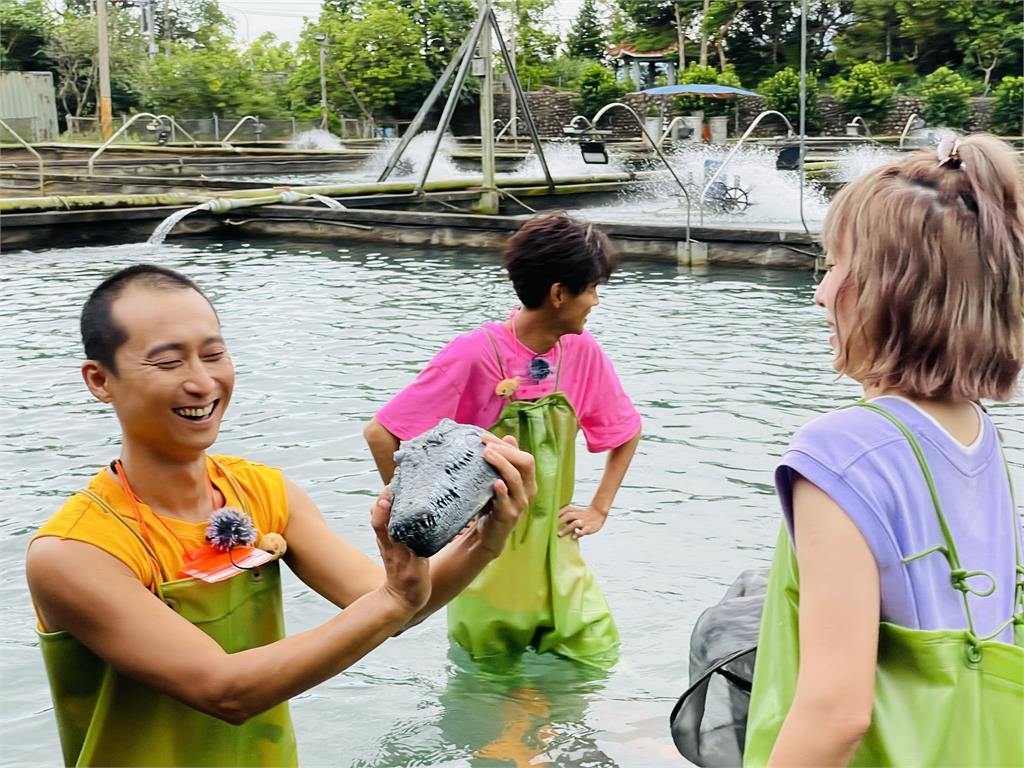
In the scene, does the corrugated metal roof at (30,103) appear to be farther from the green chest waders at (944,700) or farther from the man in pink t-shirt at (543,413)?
the green chest waders at (944,700)

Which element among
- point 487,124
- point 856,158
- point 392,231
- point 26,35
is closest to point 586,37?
point 26,35

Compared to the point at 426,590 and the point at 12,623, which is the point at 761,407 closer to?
the point at 12,623

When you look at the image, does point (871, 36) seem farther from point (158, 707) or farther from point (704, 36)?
point (158, 707)

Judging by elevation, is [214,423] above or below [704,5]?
below

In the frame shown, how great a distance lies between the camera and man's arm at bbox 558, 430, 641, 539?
13.4 ft

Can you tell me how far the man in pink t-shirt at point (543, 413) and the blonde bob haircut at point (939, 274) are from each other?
197cm

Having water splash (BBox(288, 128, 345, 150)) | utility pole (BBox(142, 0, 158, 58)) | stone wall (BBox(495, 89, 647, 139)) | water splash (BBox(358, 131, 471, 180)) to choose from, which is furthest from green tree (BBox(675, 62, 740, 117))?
utility pole (BBox(142, 0, 158, 58))

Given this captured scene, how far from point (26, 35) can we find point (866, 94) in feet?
114

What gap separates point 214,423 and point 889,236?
1288mm

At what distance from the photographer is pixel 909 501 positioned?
1.74 m

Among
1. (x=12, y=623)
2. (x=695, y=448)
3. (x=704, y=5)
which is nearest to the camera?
(x=12, y=623)

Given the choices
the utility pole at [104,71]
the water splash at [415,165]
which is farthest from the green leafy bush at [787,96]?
the utility pole at [104,71]

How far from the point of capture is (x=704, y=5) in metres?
54.2

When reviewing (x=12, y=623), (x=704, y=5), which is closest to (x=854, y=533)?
(x=12, y=623)
